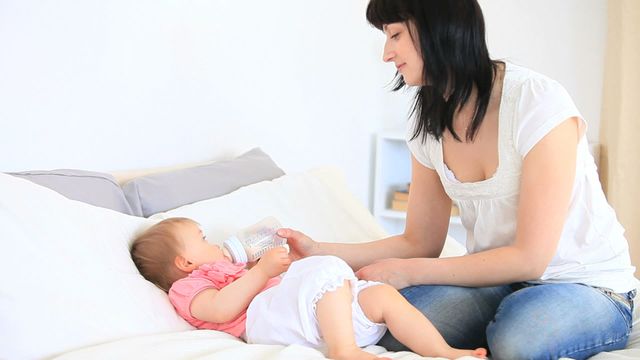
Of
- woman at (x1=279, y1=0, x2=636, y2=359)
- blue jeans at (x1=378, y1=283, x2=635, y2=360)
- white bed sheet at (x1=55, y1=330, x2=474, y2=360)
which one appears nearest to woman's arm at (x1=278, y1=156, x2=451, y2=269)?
woman at (x1=279, y1=0, x2=636, y2=359)

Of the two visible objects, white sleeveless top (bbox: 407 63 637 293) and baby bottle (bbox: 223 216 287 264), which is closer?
white sleeveless top (bbox: 407 63 637 293)

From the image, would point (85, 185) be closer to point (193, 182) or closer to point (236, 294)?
point (193, 182)

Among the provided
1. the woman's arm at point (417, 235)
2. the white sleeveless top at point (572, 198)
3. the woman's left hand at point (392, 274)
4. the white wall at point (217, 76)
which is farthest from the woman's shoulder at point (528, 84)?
the white wall at point (217, 76)

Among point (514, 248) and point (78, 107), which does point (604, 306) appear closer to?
point (514, 248)

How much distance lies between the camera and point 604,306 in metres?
1.49

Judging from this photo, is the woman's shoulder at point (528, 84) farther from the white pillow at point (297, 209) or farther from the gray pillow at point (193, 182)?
the gray pillow at point (193, 182)

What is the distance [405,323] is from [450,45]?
529 millimetres

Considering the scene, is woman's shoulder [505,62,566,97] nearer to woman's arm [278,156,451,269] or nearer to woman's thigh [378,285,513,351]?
woman's arm [278,156,451,269]

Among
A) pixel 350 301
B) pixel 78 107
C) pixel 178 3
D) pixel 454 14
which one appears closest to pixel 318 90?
pixel 178 3

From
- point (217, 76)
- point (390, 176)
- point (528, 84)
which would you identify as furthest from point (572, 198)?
point (390, 176)

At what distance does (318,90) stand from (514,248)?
134 centimetres

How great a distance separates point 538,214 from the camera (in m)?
1.49

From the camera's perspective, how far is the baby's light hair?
5.04ft

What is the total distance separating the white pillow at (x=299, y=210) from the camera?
1.77 metres
